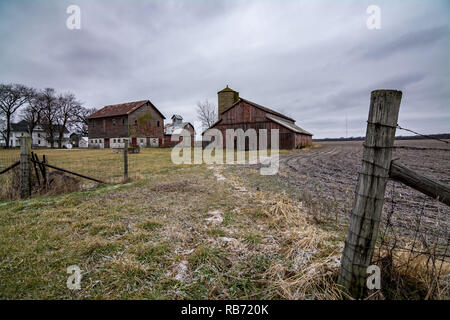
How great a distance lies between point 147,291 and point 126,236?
4.68 ft

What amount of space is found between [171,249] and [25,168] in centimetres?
599

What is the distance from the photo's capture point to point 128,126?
37656 millimetres

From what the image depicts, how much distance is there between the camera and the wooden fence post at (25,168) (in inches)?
232

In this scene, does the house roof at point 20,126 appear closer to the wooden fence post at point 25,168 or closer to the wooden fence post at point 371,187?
the wooden fence post at point 25,168

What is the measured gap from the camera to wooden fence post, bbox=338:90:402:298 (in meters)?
1.67

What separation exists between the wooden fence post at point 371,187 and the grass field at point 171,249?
0.31m

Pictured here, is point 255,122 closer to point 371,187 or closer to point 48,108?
point 371,187

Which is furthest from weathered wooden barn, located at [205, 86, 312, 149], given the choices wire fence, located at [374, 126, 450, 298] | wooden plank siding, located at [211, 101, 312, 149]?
wire fence, located at [374, 126, 450, 298]

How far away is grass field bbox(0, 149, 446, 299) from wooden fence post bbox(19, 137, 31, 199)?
3.40ft

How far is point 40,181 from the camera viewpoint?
6398 mm

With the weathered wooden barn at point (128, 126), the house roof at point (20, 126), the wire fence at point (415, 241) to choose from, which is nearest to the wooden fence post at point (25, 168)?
the wire fence at point (415, 241)

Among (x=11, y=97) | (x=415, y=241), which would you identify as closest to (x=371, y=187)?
(x=415, y=241)

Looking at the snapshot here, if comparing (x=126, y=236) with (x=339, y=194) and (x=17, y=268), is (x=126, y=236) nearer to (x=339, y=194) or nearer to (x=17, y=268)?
(x=17, y=268)
